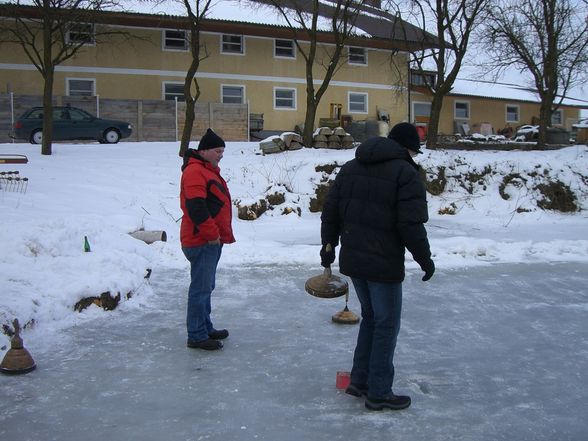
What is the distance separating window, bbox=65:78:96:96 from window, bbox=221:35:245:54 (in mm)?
6247

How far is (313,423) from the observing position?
12.2 ft

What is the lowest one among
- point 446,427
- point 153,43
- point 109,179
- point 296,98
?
point 446,427

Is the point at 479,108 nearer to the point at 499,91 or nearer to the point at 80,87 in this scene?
the point at 499,91

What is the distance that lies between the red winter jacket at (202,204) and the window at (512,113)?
39.1m

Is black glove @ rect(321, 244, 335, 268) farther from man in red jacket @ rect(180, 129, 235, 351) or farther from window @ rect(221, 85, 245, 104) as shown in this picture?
window @ rect(221, 85, 245, 104)

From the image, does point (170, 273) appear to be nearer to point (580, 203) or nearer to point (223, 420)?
point (223, 420)

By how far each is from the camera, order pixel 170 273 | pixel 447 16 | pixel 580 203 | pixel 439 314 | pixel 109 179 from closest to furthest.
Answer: pixel 439 314
pixel 170 273
pixel 109 179
pixel 580 203
pixel 447 16

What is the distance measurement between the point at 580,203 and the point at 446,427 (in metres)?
13.8

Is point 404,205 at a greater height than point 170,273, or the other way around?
point 404,205

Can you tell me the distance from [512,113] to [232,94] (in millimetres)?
20813

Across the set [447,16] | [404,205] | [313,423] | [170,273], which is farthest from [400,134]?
[447,16]

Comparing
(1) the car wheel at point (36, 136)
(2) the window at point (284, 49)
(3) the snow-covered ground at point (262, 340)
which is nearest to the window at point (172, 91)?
(2) the window at point (284, 49)

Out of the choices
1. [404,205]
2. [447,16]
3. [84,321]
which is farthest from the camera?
[447,16]

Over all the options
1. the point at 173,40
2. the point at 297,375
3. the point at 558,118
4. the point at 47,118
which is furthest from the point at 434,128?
the point at 558,118
